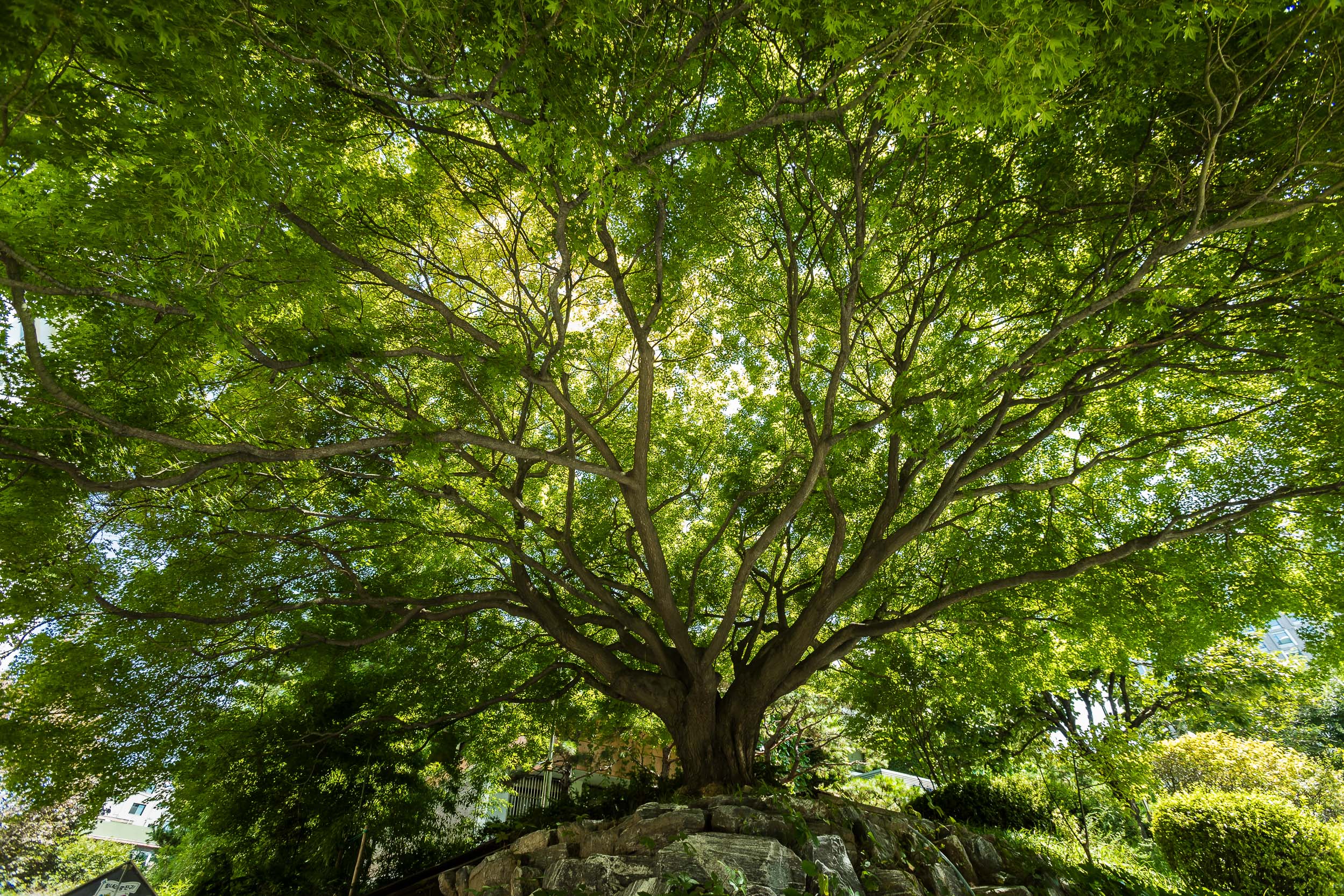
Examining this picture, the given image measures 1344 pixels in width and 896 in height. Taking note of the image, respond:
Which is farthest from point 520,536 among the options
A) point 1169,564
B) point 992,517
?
point 1169,564

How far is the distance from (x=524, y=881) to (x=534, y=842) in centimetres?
84

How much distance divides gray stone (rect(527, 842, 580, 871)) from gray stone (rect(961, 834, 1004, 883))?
378 cm

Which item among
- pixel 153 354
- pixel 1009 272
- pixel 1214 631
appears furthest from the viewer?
pixel 1214 631

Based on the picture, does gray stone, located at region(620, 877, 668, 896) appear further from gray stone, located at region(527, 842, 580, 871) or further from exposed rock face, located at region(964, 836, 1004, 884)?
exposed rock face, located at region(964, 836, 1004, 884)

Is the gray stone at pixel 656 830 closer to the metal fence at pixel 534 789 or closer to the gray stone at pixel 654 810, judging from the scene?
the gray stone at pixel 654 810

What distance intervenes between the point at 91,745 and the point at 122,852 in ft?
52.1

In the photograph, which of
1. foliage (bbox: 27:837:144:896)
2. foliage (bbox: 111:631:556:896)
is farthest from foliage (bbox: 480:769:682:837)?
foliage (bbox: 27:837:144:896)

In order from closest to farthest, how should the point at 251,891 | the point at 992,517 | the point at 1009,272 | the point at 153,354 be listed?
the point at 153,354, the point at 1009,272, the point at 251,891, the point at 992,517

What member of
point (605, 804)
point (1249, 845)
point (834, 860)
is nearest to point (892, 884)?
point (834, 860)

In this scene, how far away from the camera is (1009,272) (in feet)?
18.0

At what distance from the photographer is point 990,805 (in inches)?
397

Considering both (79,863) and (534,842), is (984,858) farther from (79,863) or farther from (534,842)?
(79,863)

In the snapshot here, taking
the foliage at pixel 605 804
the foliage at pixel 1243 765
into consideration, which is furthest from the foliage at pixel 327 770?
the foliage at pixel 1243 765

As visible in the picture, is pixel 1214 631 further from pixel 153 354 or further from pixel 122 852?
pixel 122 852
